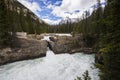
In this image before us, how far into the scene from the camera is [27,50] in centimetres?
2478

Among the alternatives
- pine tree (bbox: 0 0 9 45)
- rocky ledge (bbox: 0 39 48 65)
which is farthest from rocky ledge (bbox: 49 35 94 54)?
pine tree (bbox: 0 0 9 45)

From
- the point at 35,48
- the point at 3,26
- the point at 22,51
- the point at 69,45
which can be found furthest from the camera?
the point at 69,45

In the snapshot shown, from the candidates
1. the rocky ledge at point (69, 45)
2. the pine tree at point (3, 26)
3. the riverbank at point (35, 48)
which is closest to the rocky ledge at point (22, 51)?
the riverbank at point (35, 48)

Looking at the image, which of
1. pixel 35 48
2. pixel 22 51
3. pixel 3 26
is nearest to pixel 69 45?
pixel 35 48

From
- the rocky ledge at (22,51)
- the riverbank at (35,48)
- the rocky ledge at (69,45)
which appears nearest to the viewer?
the rocky ledge at (22,51)

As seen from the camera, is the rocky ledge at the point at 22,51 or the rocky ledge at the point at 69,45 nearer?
the rocky ledge at the point at 22,51

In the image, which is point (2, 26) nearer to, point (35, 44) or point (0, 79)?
point (35, 44)

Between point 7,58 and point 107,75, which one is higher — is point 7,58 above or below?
below

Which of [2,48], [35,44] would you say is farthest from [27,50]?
[2,48]

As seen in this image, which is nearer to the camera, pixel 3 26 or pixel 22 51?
pixel 3 26

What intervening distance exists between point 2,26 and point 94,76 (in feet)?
54.9

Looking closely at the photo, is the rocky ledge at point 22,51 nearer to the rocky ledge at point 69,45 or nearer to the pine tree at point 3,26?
the pine tree at point 3,26

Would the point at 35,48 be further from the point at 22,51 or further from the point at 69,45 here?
the point at 69,45

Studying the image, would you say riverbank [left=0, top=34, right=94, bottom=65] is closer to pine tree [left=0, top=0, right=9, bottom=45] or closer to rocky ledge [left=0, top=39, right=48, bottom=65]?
rocky ledge [left=0, top=39, right=48, bottom=65]
